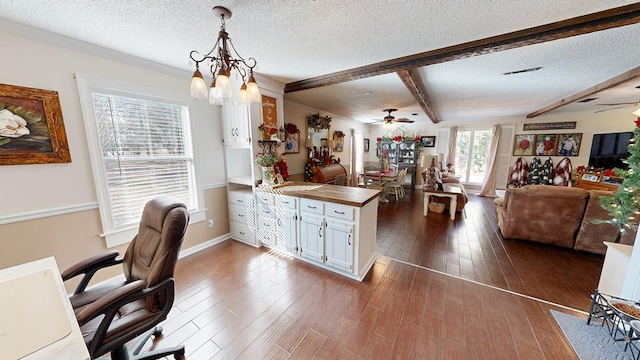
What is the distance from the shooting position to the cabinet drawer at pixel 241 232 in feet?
10.2

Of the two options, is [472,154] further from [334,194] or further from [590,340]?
[334,194]

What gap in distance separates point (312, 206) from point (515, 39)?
7.73ft

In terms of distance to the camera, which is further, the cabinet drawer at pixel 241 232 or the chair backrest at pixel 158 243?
the cabinet drawer at pixel 241 232

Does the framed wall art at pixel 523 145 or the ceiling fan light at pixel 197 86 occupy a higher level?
the ceiling fan light at pixel 197 86

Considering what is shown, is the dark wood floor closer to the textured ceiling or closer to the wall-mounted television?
the textured ceiling

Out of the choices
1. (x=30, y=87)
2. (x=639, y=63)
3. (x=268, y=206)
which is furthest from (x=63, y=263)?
(x=639, y=63)

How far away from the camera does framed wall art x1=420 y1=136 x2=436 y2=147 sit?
6969 millimetres

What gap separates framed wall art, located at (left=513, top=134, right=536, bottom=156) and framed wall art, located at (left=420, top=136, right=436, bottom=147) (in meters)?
2.04

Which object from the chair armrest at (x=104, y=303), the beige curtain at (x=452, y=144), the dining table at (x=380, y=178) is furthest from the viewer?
the beige curtain at (x=452, y=144)

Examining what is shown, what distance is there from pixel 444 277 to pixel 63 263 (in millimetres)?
3787

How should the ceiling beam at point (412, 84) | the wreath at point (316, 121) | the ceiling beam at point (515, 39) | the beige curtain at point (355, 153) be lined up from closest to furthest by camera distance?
the ceiling beam at point (515, 39)
the ceiling beam at point (412, 84)
the wreath at point (316, 121)
the beige curtain at point (355, 153)

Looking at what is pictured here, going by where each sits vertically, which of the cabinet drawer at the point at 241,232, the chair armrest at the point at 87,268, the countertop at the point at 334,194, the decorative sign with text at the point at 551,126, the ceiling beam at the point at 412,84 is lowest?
the cabinet drawer at the point at 241,232

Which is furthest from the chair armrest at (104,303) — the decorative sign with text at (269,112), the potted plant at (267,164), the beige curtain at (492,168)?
the beige curtain at (492,168)

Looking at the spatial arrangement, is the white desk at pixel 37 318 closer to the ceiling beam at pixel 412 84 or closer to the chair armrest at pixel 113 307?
the chair armrest at pixel 113 307
